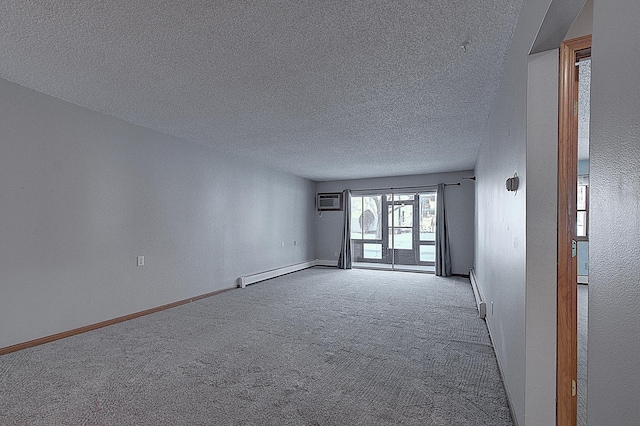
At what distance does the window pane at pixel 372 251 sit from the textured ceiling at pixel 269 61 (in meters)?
4.52

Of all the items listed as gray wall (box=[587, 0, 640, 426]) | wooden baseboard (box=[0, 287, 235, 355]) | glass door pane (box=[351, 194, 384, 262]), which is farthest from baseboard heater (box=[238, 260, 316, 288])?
gray wall (box=[587, 0, 640, 426])

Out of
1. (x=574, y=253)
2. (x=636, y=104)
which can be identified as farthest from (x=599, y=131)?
(x=574, y=253)

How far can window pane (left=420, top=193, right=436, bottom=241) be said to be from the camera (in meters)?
7.83

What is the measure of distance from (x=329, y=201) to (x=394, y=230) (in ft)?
6.30

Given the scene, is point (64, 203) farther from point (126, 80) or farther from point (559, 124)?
point (559, 124)

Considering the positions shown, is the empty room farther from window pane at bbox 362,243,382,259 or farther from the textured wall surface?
window pane at bbox 362,243,382,259

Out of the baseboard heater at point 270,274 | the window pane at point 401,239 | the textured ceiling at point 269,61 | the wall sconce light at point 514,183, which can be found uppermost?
the textured ceiling at point 269,61

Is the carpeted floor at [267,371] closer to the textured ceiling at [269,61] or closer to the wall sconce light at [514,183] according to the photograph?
the wall sconce light at [514,183]

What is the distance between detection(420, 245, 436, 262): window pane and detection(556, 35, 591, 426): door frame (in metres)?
6.52

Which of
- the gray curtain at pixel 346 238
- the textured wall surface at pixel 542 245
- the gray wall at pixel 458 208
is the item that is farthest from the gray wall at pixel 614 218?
the gray curtain at pixel 346 238

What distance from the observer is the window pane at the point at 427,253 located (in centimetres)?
785

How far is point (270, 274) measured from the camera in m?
6.77

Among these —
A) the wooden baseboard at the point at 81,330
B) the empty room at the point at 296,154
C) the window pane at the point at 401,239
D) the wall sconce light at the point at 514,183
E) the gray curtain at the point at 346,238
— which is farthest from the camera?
the gray curtain at the point at 346,238

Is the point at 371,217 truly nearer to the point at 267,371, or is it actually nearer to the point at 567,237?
the point at 267,371
